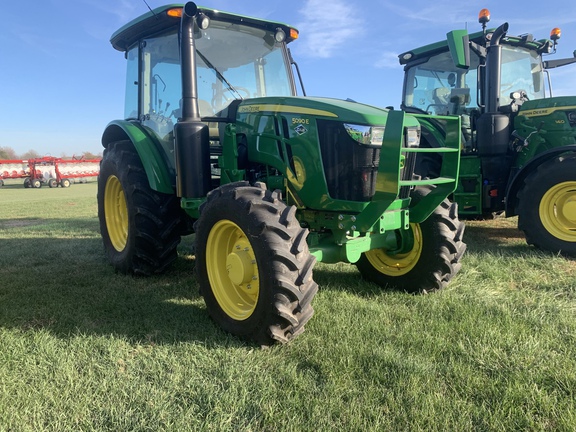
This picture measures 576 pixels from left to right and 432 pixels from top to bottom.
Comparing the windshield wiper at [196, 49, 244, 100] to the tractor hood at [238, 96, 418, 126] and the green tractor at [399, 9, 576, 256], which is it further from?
the green tractor at [399, 9, 576, 256]

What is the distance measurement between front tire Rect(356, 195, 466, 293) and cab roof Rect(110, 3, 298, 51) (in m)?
2.44

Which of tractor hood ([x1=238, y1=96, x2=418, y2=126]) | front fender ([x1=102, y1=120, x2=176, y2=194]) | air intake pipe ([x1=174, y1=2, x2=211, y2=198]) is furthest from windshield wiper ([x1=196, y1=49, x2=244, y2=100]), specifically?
front fender ([x1=102, y1=120, x2=176, y2=194])

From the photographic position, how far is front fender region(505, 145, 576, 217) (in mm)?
5328

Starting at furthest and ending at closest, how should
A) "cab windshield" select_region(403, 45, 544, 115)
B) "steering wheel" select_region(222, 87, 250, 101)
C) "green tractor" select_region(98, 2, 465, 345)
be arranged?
"cab windshield" select_region(403, 45, 544, 115), "steering wheel" select_region(222, 87, 250, 101), "green tractor" select_region(98, 2, 465, 345)

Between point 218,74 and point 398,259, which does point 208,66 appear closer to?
point 218,74

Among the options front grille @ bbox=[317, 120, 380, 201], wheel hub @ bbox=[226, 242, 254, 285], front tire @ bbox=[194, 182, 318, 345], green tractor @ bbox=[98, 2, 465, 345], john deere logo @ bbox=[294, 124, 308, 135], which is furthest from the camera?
john deere logo @ bbox=[294, 124, 308, 135]

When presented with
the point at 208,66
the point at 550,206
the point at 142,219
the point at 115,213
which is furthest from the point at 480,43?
the point at 115,213

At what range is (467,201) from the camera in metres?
6.43

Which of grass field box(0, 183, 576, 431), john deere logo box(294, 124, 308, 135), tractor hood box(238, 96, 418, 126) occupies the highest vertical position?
tractor hood box(238, 96, 418, 126)

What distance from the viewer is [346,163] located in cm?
333

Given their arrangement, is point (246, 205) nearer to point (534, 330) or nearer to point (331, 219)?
point (331, 219)

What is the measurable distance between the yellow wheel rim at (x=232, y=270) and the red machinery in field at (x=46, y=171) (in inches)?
1205

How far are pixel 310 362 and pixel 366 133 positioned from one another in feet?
5.38

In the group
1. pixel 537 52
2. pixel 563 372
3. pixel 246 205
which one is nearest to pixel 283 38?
pixel 246 205
